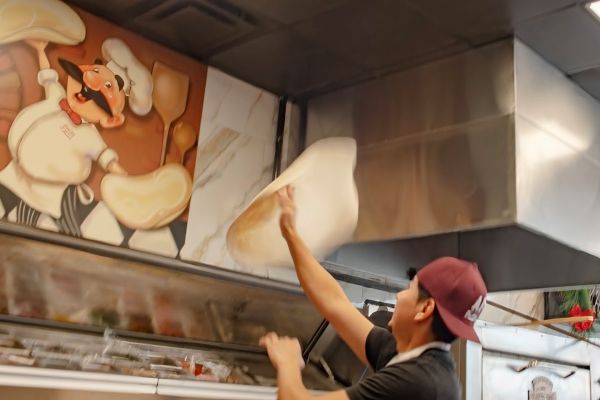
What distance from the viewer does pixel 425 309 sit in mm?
1472

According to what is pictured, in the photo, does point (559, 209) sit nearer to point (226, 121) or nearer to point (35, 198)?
point (226, 121)

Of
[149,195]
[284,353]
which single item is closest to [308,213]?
[284,353]

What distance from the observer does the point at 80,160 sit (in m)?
2.03

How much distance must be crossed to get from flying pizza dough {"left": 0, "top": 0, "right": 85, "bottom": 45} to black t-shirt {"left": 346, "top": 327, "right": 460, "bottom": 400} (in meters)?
1.34

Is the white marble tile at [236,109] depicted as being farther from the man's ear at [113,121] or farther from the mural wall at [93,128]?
the man's ear at [113,121]

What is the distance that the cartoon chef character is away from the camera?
6.20 ft

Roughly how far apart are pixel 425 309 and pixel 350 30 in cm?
104

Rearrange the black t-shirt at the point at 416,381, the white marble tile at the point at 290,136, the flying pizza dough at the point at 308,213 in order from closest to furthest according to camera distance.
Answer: the black t-shirt at the point at 416,381 < the flying pizza dough at the point at 308,213 < the white marble tile at the point at 290,136

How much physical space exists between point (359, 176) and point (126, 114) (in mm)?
845

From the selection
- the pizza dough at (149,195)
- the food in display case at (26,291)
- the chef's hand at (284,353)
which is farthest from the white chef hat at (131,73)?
the chef's hand at (284,353)

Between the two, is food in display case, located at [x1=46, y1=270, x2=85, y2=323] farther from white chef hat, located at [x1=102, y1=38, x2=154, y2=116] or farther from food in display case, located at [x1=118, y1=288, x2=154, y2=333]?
white chef hat, located at [x1=102, y1=38, x2=154, y2=116]

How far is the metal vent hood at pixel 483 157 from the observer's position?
6.88 feet

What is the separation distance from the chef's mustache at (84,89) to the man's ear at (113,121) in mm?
15

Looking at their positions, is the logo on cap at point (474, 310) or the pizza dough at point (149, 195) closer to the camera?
the logo on cap at point (474, 310)
